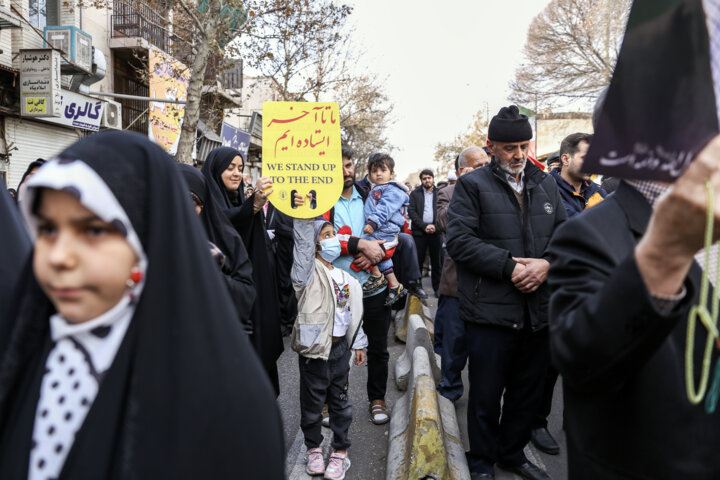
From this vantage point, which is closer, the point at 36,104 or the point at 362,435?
the point at 362,435

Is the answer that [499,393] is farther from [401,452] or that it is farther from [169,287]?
[169,287]

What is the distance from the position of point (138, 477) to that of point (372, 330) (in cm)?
327

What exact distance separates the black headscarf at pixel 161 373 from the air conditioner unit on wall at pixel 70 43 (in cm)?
1211

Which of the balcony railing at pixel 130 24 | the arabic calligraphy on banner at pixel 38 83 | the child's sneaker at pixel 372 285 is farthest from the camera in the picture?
the balcony railing at pixel 130 24

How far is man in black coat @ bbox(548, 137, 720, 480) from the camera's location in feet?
3.35

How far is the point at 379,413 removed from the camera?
443 cm

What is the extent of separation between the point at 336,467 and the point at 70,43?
11.7m

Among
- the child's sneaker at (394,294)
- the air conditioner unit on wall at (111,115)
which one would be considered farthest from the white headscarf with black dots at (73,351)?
the air conditioner unit on wall at (111,115)

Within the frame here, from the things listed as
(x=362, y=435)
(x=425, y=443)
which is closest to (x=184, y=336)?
(x=425, y=443)

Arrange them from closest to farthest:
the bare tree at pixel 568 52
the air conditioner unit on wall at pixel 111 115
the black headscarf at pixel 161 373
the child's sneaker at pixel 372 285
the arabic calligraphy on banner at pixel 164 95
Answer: the black headscarf at pixel 161 373 < the child's sneaker at pixel 372 285 < the arabic calligraphy on banner at pixel 164 95 < the air conditioner unit on wall at pixel 111 115 < the bare tree at pixel 568 52

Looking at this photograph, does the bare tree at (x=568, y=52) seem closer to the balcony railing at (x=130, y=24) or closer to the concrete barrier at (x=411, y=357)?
the balcony railing at (x=130, y=24)

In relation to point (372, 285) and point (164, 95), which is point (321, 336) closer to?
point (372, 285)

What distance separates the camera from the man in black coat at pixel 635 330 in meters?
1.02

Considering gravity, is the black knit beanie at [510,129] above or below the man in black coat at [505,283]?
above
